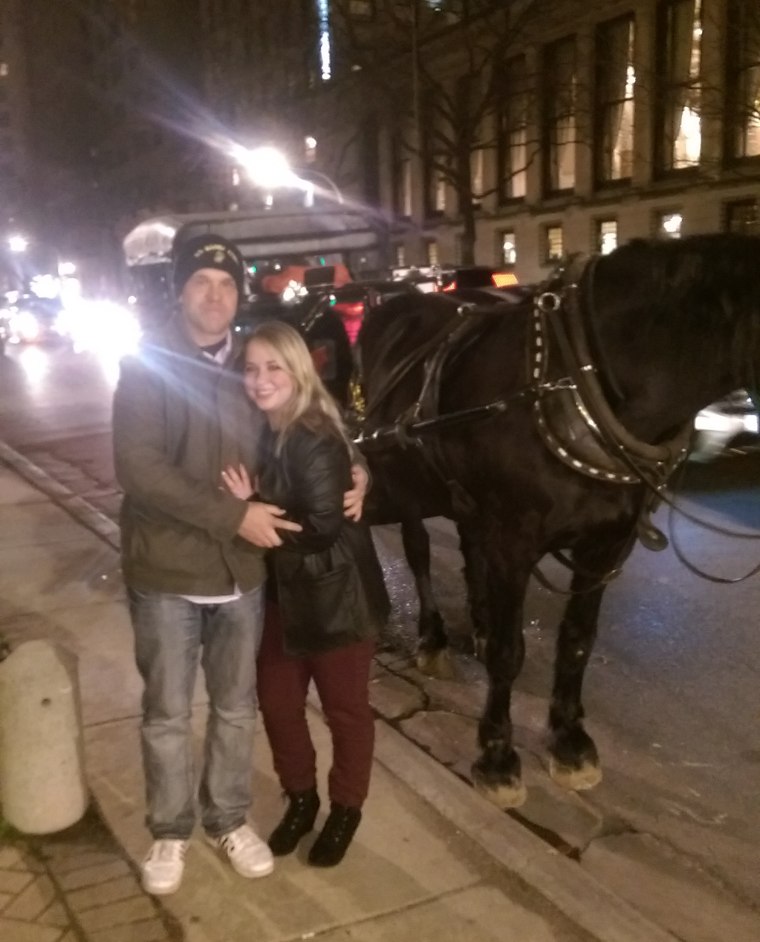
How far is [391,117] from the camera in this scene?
86.3ft

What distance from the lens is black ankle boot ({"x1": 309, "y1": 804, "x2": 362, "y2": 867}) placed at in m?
3.46

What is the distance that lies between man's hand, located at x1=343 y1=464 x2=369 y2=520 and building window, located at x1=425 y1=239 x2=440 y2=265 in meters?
24.3

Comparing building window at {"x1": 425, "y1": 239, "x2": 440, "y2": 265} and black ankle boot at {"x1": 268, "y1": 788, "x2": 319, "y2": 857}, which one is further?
building window at {"x1": 425, "y1": 239, "x2": 440, "y2": 265}

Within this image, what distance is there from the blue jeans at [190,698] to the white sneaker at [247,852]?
4cm

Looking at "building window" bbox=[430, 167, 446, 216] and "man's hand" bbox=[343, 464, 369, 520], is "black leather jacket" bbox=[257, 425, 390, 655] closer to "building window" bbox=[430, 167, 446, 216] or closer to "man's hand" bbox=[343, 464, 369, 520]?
"man's hand" bbox=[343, 464, 369, 520]

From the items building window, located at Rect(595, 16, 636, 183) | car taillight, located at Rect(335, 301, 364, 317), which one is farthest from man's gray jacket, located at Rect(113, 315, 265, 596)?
building window, located at Rect(595, 16, 636, 183)

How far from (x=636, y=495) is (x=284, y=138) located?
98.8ft

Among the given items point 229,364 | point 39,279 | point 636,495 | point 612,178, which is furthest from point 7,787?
point 39,279

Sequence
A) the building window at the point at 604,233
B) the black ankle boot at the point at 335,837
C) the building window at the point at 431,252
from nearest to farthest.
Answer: the black ankle boot at the point at 335,837, the building window at the point at 604,233, the building window at the point at 431,252

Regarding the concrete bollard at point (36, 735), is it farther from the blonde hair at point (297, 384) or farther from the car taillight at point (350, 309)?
the car taillight at point (350, 309)

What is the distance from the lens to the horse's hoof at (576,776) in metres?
4.14

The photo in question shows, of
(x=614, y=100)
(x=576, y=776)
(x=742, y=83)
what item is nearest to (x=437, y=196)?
(x=614, y=100)

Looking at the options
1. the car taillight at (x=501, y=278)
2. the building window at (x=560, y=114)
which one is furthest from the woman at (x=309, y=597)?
the building window at (x=560, y=114)

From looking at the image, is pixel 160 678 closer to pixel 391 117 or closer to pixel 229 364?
pixel 229 364
